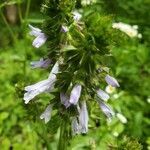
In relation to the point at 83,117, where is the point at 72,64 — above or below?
above

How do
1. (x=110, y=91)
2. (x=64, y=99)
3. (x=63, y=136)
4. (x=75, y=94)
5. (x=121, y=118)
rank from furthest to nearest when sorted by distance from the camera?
(x=110, y=91) < (x=121, y=118) < (x=63, y=136) < (x=64, y=99) < (x=75, y=94)

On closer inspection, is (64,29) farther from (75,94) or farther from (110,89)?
(110,89)

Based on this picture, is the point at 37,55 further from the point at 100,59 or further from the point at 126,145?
the point at 100,59

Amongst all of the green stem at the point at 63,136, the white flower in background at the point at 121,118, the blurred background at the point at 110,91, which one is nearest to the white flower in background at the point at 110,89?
the blurred background at the point at 110,91

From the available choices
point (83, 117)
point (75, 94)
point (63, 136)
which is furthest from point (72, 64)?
point (63, 136)

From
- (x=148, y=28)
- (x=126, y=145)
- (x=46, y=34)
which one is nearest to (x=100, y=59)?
(x=46, y=34)

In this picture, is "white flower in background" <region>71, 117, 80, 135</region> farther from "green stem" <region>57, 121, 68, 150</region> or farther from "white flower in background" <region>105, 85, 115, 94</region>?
"white flower in background" <region>105, 85, 115, 94</region>

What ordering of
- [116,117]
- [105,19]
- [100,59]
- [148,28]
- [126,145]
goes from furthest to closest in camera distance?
[148,28]
[116,117]
[126,145]
[100,59]
[105,19]

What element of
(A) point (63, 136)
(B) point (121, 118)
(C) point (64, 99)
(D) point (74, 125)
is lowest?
(B) point (121, 118)
